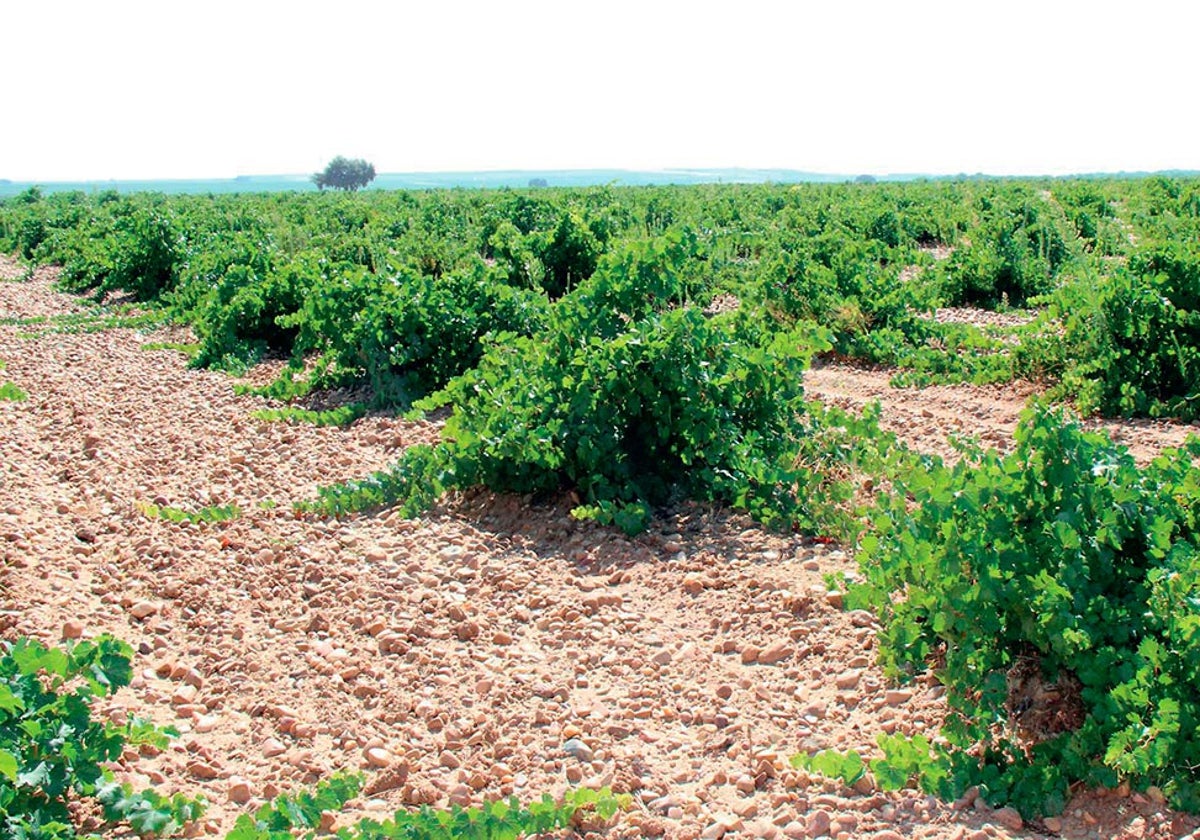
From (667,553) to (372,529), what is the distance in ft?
5.13

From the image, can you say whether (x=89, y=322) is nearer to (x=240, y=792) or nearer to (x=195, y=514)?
(x=195, y=514)

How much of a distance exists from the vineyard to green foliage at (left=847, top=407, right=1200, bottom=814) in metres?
0.01

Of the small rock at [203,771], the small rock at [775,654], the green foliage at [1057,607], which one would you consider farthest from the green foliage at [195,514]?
the green foliage at [1057,607]

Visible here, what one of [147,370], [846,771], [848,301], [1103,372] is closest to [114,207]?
[147,370]

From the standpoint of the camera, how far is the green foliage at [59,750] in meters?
2.92

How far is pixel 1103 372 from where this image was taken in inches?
288

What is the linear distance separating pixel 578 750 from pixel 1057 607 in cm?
158

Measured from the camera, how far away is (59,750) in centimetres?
307

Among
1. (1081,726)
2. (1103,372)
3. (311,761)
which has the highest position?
(1103,372)

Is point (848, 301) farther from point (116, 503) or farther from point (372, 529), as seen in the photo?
point (116, 503)

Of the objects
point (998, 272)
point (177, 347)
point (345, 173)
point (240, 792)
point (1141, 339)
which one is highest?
point (345, 173)

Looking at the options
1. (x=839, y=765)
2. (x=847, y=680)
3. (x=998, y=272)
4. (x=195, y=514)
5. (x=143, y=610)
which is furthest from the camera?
(x=998, y=272)

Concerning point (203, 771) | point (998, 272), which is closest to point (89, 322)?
point (998, 272)

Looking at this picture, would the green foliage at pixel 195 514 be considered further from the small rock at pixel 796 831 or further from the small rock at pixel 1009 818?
the small rock at pixel 1009 818
